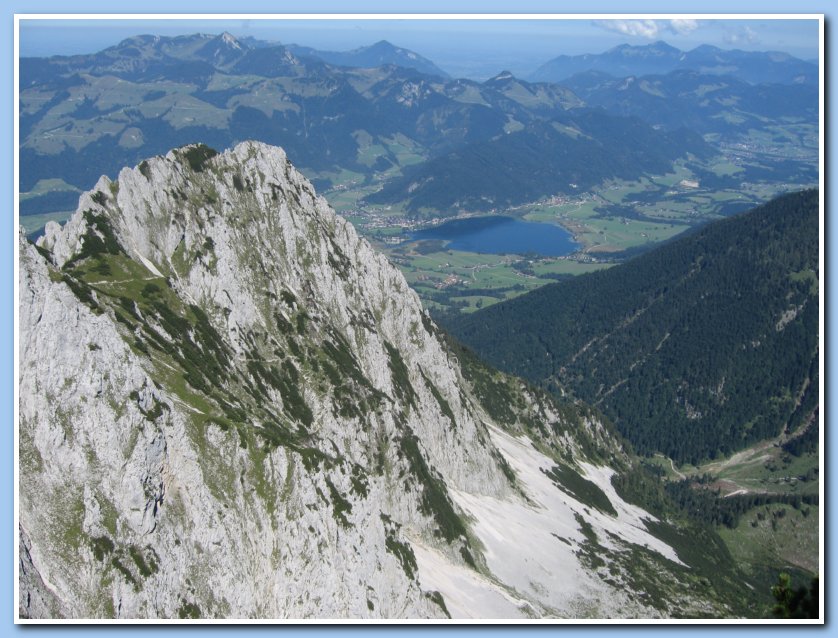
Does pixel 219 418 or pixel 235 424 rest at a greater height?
pixel 219 418

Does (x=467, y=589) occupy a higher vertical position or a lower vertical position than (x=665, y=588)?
higher

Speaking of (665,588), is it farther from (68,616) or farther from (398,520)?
(68,616)

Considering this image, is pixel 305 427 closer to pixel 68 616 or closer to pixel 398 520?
pixel 398 520

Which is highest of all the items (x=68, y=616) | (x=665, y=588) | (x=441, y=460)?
(x=68, y=616)

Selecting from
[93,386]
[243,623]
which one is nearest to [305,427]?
[93,386]

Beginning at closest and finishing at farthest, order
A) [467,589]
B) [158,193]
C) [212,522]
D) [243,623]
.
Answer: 1. [243,623]
2. [212,522]
3. [467,589]
4. [158,193]

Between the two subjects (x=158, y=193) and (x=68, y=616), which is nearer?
(x=68, y=616)

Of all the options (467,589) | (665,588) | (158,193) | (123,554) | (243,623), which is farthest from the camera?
(665,588)
